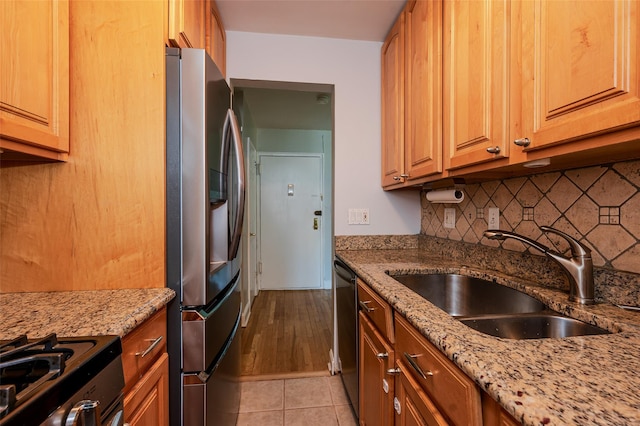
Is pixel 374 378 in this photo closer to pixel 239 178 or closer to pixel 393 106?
pixel 239 178

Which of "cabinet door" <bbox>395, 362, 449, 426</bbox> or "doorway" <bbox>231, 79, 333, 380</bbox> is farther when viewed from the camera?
"doorway" <bbox>231, 79, 333, 380</bbox>

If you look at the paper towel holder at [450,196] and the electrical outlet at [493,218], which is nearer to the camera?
the electrical outlet at [493,218]

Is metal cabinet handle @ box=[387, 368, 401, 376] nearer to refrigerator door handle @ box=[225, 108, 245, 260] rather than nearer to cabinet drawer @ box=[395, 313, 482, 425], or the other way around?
cabinet drawer @ box=[395, 313, 482, 425]

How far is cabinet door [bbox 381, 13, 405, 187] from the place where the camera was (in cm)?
174

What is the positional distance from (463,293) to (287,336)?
1807 millimetres

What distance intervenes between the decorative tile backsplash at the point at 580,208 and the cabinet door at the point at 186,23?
5.14 feet

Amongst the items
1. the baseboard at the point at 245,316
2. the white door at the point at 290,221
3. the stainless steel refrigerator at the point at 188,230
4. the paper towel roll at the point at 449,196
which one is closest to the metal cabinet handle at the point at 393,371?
the stainless steel refrigerator at the point at 188,230

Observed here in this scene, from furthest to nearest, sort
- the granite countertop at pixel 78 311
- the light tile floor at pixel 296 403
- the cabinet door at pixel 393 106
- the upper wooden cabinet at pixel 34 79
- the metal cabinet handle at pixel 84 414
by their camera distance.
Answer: the cabinet door at pixel 393 106 → the light tile floor at pixel 296 403 → the upper wooden cabinet at pixel 34 79 → the granite countertop at pixel 78 311 → the metal cabinet handle at pixel 84 414

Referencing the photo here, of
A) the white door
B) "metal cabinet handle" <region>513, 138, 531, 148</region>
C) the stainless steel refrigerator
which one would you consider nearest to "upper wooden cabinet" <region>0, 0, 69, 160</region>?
the stainless steel refrigerator

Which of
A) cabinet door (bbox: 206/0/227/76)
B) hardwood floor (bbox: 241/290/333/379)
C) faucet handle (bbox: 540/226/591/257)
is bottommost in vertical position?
hardwood floor (bbox: 241/290/333/379)

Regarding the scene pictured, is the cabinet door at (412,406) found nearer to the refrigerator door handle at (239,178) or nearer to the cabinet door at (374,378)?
the cabinet door at (374,378)

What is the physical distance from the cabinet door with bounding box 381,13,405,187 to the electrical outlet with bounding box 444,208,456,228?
0.37 meters

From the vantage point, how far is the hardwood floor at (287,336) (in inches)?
85.7

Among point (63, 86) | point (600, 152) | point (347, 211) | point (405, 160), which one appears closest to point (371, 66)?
point (405, 160)
